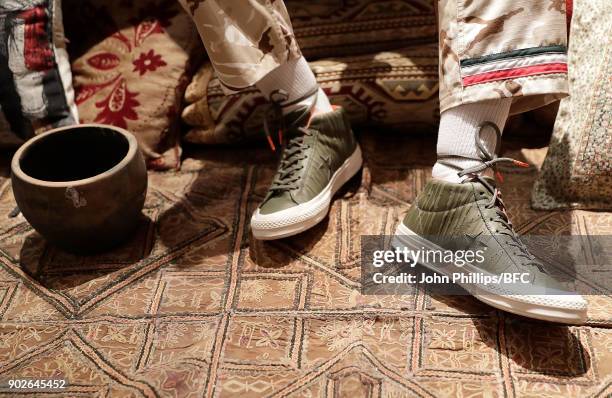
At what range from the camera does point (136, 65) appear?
145cm

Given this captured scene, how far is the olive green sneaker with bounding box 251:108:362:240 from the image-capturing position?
113 centimetres

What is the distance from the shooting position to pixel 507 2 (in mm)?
911

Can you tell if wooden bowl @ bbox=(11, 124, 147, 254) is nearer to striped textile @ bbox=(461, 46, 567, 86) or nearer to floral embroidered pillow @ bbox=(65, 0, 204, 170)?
floral embroidered pillow @ bbox=(65, 0, 204, 170)

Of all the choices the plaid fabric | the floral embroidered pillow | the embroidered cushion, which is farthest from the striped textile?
the plaid fabric

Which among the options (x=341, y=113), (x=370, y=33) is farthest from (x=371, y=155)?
(x=370, y=33)

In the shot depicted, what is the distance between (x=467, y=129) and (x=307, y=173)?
1.07 feet

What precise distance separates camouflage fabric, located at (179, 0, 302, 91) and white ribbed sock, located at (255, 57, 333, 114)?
42 millimetres

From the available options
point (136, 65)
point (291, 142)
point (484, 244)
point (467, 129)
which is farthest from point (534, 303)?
point (136, 65)

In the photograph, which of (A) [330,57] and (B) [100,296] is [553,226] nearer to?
(A) [330,57]

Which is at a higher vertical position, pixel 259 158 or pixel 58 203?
pixel 58 203

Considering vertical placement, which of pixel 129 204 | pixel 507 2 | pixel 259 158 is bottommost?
pixel 259 158

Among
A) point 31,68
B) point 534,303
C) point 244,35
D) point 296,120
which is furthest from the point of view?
point 31,68

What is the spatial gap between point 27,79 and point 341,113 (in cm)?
71

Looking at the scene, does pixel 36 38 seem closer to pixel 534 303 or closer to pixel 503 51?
pixel 503 51
